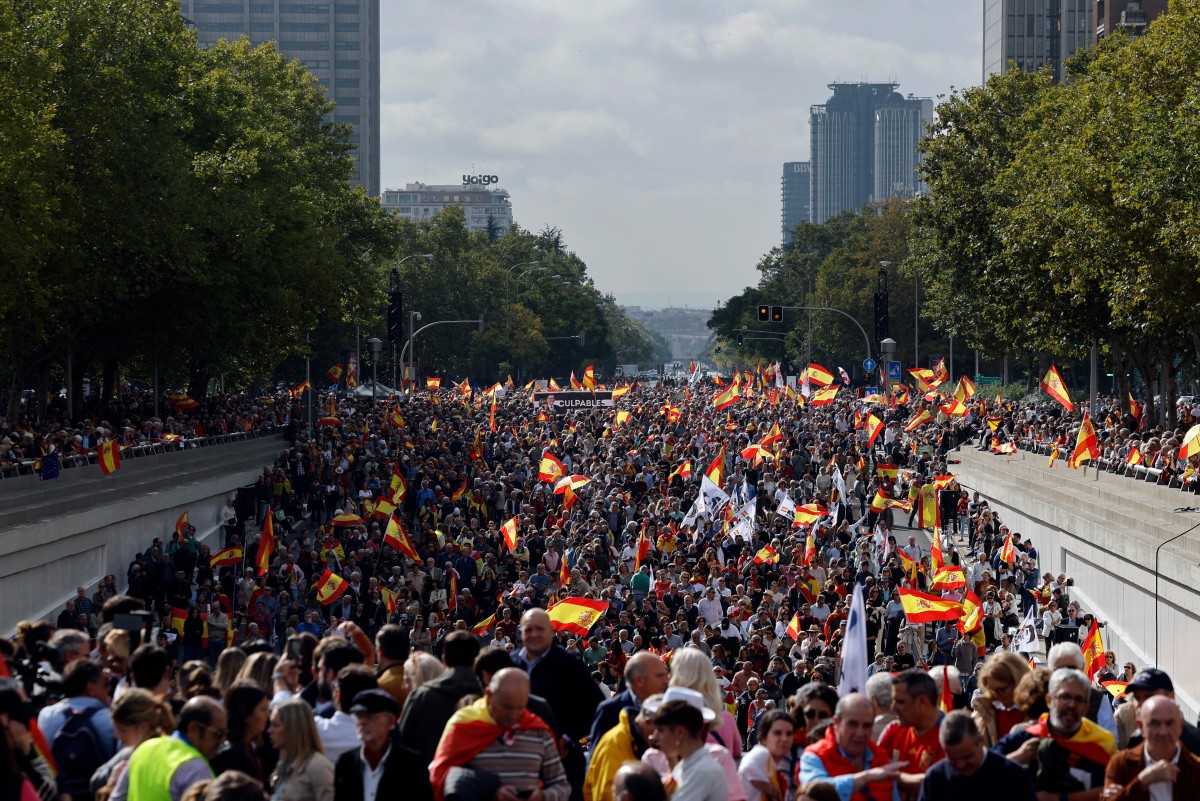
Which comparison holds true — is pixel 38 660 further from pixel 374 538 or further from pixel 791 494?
pixel 791 494

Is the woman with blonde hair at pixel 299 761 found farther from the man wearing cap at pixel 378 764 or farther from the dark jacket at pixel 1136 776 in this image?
the dark jacket at pixel 1136 776

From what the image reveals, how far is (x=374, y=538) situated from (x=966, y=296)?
114ft

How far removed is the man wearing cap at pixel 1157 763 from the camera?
23.7ft

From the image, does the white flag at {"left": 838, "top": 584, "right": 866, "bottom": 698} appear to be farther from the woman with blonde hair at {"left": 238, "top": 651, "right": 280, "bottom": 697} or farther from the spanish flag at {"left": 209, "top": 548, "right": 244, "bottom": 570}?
the spanish flag at {"left": 209, "top": 548, "right": 244, "bottom": 570}

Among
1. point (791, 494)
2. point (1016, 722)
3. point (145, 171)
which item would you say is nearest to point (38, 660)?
point (1016, 722)

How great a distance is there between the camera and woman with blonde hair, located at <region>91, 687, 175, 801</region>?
24.5 ft

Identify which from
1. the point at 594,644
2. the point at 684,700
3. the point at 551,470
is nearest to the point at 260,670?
the point at 684,700

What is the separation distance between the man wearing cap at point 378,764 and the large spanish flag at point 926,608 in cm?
1187

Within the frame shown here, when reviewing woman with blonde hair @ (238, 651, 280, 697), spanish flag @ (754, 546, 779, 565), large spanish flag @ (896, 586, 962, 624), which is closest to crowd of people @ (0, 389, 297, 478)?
spanish flag @ (754, 546, 779, 565)

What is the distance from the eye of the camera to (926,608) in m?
18.4

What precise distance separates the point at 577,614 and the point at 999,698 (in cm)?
924

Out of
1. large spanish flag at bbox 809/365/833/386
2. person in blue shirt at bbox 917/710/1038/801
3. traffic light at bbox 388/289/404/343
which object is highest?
traffic light at bbox 388/289/404/343

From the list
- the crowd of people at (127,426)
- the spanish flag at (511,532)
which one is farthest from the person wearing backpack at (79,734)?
the crowd of people at (127,426)

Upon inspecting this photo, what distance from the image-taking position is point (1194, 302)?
→ 31.7 meters
